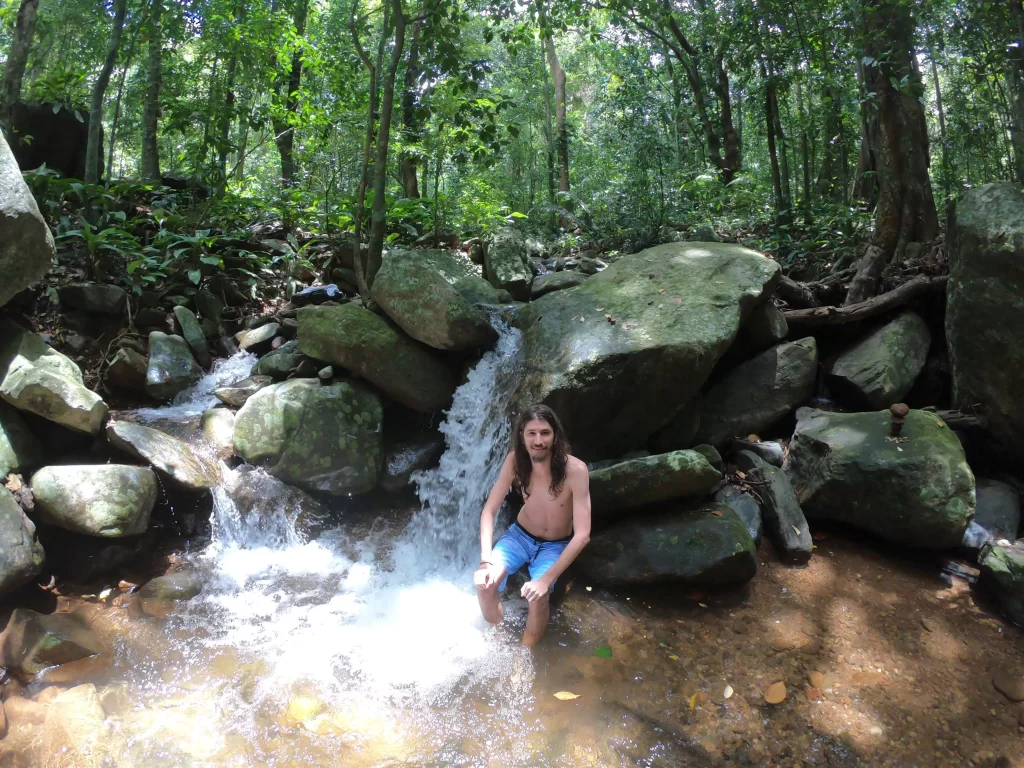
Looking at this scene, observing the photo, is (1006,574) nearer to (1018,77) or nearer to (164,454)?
(1018,77)

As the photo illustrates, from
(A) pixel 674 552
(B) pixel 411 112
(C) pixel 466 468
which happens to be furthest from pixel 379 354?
(B) pixel 411 112

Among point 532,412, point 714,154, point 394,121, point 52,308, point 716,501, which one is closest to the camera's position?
point 532,412

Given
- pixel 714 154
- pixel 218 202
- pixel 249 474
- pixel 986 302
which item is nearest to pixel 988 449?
pixel 986 302

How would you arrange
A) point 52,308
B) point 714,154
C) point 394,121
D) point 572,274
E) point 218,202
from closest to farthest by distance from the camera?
point 52,308 < point 572,274 < point 218,202 < point 394,121 < point 714,154

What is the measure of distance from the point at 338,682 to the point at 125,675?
116cm

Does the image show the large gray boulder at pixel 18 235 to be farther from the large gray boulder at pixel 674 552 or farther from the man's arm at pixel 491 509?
the large gray boulder at pixel 674 552

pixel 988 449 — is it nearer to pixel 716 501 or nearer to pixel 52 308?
pixel 716 501

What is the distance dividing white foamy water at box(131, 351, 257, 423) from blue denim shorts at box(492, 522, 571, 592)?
11.7 ft

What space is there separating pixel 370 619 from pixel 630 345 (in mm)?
2695

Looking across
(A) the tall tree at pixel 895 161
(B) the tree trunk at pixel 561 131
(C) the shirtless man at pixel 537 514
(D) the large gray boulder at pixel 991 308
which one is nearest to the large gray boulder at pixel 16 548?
(C) the shirtless man at pixel 537 514

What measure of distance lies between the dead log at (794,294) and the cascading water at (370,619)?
10.1ft

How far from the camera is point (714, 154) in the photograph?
459 inches

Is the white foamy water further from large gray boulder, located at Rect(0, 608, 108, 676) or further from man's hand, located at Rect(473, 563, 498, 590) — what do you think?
man's hand, located at Rect(473, 563, 498, 590)

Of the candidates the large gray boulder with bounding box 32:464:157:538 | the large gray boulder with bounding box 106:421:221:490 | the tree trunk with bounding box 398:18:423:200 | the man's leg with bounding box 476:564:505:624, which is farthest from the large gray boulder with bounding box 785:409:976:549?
the tree trunk with bounding box 398:18:423:200
